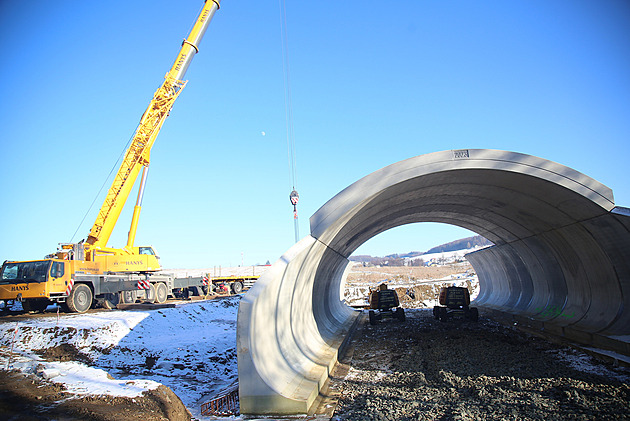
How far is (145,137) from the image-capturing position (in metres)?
18.7

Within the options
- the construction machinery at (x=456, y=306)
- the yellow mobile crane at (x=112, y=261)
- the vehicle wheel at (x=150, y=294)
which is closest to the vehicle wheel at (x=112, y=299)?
the yellow mobile crane at (x=112, y=261)

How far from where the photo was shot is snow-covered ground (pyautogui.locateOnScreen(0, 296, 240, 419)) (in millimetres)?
7282

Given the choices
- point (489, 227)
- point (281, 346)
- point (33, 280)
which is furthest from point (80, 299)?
point (489, 227)

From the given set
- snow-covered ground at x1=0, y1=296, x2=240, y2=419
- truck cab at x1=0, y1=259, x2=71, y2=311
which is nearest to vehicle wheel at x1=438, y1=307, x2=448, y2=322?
snow-covered ground at x1=0, y1=296, x2=240, y2=419

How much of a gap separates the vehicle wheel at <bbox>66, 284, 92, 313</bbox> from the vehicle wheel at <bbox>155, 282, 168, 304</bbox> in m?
4.78

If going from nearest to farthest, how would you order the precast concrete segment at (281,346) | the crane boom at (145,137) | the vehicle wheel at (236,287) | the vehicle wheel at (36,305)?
the precast concrete segment at (281,346)
the vehicle wheel at (36,305)
the crane boom at (145,137)
the vehicle wheel at (236,287)

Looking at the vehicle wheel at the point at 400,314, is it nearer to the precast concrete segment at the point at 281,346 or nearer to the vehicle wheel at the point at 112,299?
the precast concrete segment at the point at 281,346

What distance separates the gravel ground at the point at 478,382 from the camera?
5535 mm

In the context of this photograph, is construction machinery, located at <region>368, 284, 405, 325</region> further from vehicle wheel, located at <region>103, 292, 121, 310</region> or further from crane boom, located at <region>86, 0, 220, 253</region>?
crane boom, located at <region>86, 0, 220, 253</region>

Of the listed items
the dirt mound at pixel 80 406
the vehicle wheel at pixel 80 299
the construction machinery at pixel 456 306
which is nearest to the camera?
the dirt mound at pixel 80 406

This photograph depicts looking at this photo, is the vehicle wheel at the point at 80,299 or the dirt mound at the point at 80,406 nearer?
the dirt mound at the point at 80,406

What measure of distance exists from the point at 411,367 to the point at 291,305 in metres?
2.82

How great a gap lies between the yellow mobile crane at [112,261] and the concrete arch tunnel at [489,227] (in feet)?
31.6

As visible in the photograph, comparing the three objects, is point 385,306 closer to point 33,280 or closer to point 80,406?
point 80,406
